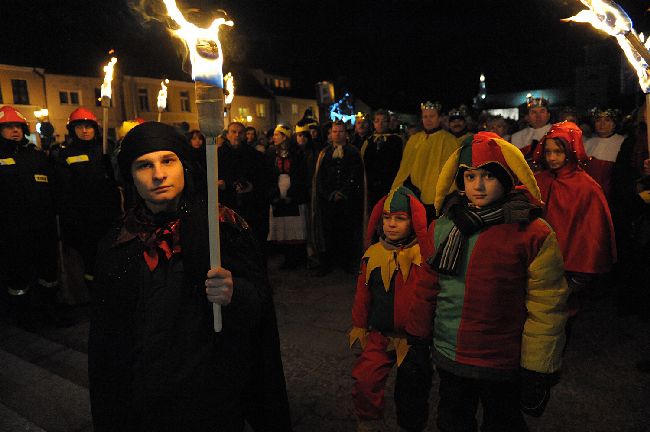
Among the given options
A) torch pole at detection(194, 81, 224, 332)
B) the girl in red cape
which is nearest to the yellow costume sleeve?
torch pole at detection(194, 81, 224, 332)

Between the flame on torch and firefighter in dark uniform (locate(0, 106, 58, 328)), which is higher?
the flame on torch

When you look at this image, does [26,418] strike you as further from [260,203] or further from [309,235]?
[309,235]

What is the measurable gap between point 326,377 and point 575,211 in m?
2.61

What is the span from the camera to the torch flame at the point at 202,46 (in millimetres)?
1518

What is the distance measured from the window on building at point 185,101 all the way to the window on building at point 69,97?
9.78 metres

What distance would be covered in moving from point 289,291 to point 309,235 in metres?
1.43

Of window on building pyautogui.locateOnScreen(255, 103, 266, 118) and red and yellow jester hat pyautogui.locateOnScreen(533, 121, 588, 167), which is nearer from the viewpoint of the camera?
red and yellow jester hat pyautogui.locateOnScreen(533, 121, 588, 167)

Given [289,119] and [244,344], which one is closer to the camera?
[244,344]

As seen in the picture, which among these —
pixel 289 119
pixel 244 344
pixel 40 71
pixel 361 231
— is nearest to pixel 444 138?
pixel 361 231

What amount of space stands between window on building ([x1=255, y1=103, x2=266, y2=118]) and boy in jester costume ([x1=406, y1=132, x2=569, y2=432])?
4898cm

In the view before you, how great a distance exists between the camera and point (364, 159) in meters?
7.51

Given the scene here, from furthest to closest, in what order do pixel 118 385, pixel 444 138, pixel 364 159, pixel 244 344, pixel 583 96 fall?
pixel 583 96
pixel 364 159
pixel 444 138
pixel 244 344
pixel 118 385

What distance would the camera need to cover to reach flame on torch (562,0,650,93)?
2910 mm

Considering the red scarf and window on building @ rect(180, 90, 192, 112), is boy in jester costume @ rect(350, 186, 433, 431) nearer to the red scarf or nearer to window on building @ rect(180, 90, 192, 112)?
the red scarf
